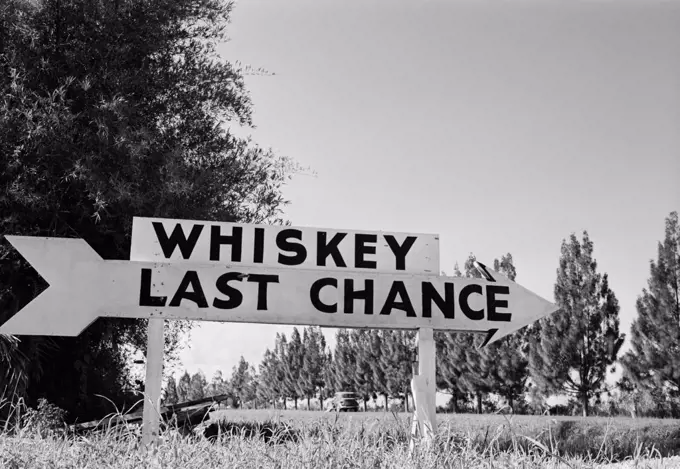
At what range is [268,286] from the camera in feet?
21.9

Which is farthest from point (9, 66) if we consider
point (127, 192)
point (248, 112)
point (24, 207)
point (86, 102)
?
point (248, 112)

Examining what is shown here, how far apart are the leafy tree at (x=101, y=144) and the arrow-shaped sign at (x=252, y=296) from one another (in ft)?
18.6

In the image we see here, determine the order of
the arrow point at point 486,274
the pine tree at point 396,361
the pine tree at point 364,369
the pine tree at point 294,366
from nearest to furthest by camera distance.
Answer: the arrow point at point 486,274, the pine tree at point 396,361, the pine tree at point 364,369, the pine tree at point 294,366

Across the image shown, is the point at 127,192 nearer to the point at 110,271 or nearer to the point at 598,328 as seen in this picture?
the point at 110,271

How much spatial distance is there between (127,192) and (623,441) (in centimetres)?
1118

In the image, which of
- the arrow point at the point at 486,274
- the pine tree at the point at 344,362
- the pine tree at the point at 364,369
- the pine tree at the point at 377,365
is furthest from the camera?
the pine tree at the point at 344,362

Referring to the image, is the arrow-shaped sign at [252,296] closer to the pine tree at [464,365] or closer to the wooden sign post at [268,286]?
the wooden sign post at [268,286]

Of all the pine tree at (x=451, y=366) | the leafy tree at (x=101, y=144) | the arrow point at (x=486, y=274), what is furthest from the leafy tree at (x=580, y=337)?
the arrow point at (x=486, y=274)

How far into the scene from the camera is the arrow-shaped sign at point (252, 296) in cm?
645

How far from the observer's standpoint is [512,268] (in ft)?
117

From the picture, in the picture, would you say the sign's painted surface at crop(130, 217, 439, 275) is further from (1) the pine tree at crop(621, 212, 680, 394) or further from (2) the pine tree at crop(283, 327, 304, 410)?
(2) the pine tree at crop(283, 327, 304, 410)

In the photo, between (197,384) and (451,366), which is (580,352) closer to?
(451,366)

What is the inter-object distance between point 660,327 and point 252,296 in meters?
26.9

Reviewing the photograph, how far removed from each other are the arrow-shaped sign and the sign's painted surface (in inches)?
5.0
